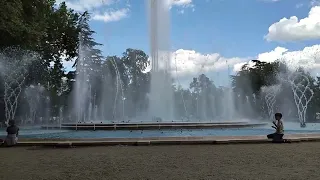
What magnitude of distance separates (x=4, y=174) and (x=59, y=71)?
36191 millimetres

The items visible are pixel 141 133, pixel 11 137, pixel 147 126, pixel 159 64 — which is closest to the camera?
pixel 11 137

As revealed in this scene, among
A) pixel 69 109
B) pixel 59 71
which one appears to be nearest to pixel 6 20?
pixel 59 71

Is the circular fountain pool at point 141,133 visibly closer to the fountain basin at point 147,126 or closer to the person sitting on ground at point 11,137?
the fountain basin at point 147,126

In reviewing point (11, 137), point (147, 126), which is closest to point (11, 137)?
point (11, 137)

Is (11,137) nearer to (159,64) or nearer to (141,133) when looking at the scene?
(141,133)

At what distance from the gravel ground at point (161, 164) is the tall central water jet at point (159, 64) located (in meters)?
20.0

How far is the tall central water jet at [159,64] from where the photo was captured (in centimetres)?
3247

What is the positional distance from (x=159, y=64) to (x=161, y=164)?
23842 mm

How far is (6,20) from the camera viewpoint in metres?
17.8

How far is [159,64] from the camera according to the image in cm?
3253

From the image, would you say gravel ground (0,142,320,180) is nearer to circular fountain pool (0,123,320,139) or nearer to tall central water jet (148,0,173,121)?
circular fountain pool (0,123,320,139)

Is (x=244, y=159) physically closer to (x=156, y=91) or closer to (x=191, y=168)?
(x=191, y=168)

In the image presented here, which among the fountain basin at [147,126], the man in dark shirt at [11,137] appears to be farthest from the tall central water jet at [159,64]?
the man in dark shirt at [11,137]

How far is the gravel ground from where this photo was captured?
751 cm
